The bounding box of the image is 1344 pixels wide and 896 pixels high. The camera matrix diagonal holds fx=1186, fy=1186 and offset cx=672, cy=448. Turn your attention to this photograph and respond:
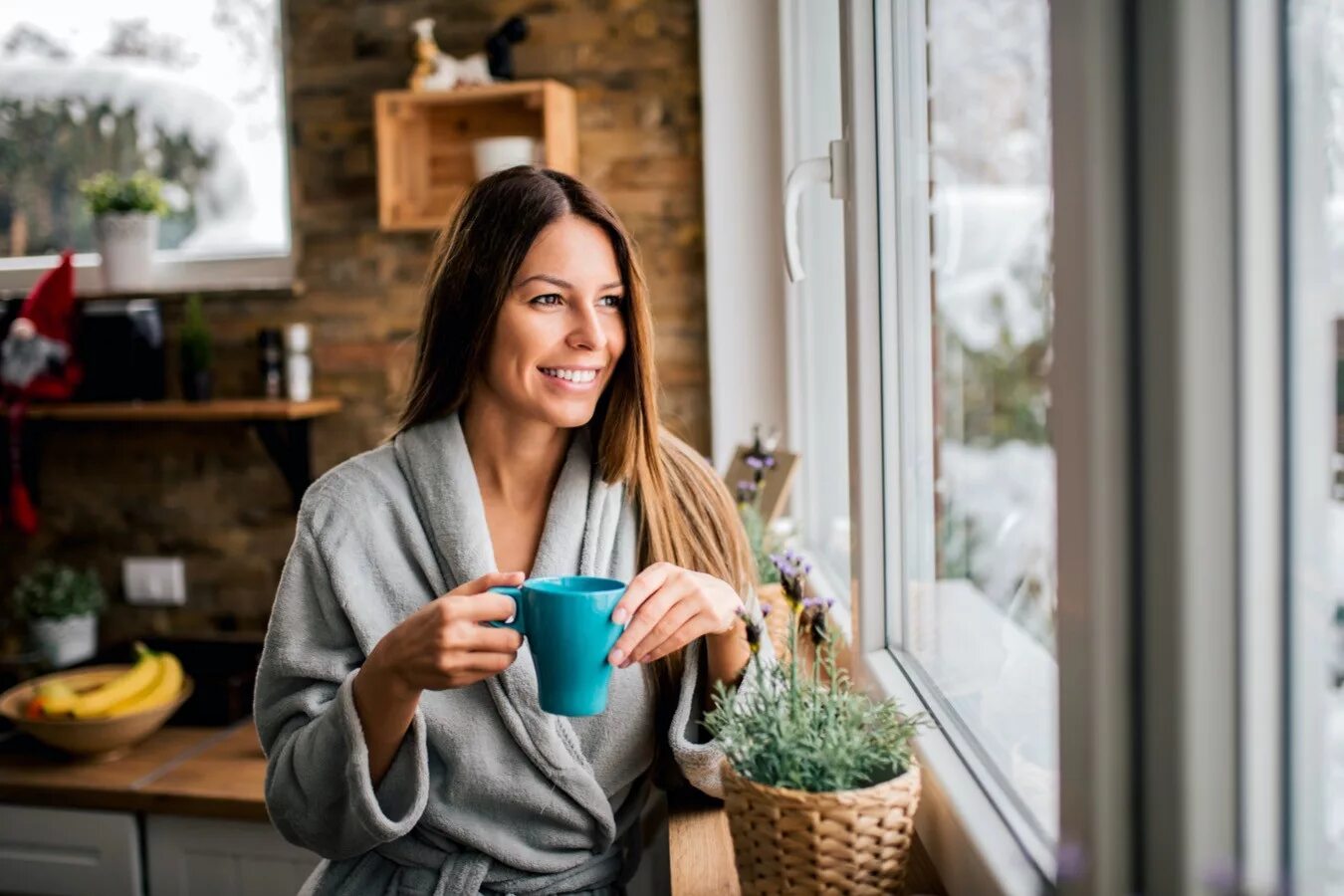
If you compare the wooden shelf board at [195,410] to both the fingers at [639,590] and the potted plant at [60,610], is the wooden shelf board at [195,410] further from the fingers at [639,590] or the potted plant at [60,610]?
the fingers at [639,590]

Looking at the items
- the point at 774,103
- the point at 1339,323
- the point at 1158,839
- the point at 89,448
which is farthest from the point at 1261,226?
the point at 89,448

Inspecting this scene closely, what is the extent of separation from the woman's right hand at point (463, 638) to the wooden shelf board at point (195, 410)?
1.87 metres

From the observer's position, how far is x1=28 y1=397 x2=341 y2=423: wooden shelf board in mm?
2721

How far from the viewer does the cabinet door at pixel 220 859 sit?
2248 mm

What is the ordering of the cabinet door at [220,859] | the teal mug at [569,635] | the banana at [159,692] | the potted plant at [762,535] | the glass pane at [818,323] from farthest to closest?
the banana at [159,692] < the cabinet door at [220,859] < the glass pane at [818,323] < the potted plant at [762,535] < the teal mug at [569,635]

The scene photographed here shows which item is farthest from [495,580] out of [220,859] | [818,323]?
[220,859]

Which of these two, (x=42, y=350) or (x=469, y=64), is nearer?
(x=469, y=64)

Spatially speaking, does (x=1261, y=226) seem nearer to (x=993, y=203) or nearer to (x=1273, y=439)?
(x=1273, y=439)

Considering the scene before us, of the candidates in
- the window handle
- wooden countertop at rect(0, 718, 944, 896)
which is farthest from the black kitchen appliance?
the window handle

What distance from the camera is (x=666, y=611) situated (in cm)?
100

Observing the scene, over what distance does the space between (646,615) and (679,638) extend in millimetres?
65

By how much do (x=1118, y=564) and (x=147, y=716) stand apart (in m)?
2.23

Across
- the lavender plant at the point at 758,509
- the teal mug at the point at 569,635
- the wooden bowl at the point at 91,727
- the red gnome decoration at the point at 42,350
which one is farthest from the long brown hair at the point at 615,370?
the red gnome decoration at the point at 42,350

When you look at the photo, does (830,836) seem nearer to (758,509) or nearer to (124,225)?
(758,509)
